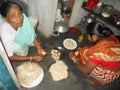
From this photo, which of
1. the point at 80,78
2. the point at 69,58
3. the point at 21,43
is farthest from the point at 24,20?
the point at 80,78

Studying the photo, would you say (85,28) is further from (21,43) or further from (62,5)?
(21,43)

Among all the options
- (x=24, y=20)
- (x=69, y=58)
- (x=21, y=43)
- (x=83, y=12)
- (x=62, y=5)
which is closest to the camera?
(x=24, y=20)

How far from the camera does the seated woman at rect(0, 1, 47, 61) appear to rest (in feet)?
5.39

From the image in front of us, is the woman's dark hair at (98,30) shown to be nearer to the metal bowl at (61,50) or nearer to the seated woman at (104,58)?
the metal bowl at (61,50)

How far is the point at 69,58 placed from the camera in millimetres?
2691

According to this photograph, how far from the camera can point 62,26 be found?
9.82ft

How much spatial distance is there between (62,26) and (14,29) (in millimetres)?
1284

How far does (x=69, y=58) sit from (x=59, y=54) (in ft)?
0.72

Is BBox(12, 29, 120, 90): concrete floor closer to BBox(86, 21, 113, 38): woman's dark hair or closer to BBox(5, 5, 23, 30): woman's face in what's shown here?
BBox(86, 21, 113, 38): woman's dark hair

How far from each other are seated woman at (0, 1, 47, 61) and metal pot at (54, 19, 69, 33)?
0.83m

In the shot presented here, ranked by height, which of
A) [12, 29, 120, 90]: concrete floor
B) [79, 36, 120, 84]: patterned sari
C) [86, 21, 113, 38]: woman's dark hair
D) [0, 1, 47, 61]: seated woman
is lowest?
[12, 29, 120, 90]: concrete floor

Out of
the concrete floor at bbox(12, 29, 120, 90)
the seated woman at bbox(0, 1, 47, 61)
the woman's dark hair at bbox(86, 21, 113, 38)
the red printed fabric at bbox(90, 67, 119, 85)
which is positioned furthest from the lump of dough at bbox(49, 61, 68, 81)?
the woman's dark hair at bbox(86, 21, 113, 38)

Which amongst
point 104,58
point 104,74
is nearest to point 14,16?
point 104,58

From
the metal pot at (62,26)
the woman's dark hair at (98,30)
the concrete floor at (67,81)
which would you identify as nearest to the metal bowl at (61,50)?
the concrete floor at (67,81)
